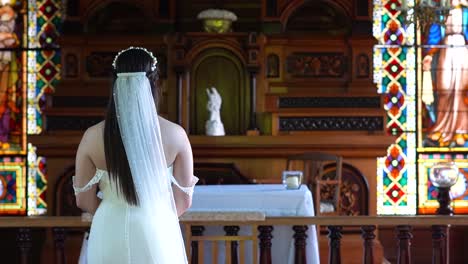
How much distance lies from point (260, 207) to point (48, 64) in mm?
4091

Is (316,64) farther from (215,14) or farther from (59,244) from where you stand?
(59,244)

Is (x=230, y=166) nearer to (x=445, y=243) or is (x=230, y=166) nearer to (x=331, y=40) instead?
(x=331, y=40)

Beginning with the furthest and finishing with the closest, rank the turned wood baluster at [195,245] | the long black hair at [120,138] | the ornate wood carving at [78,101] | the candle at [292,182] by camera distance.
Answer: the ornate wood carving at [78,101]
the candle at [292,182]
the turned wood baluster at [195,245]
the long black hair at [120,138]

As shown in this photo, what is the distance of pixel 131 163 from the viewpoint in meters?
3.54

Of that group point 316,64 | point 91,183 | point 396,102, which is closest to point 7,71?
point 316,64

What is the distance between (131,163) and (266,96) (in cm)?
549

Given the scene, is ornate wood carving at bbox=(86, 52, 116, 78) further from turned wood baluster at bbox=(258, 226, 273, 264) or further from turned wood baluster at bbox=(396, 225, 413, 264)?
turned wood baluster at bbox=(396, 225, 413, 264)

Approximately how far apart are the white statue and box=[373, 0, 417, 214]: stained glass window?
183 cm

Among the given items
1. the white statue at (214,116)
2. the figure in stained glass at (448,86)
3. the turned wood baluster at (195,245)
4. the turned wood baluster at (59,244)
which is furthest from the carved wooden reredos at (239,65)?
the turned wood baluster at (59,244)

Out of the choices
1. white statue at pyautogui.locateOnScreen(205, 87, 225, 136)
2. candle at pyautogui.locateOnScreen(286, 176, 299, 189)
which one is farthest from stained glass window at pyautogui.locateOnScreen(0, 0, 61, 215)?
candle at pyautogui.locateOnScreen(286, 176, 299, 189)

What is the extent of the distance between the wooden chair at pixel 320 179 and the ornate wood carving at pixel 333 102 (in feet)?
1.76

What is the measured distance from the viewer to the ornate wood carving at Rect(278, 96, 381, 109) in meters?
8.88

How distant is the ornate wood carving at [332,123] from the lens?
8797 millimetres

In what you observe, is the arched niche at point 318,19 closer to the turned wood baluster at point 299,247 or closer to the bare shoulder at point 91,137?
the turned wood baluster at point 299,247
